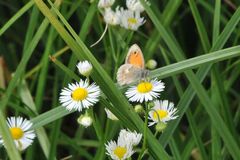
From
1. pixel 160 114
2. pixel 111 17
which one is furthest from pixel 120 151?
pixel 111 17

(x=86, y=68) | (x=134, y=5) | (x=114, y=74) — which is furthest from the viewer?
(x=134, y=5)

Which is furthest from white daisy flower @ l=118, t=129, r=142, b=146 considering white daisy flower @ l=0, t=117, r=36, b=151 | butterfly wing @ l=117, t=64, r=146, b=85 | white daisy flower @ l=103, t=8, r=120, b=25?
white daisy flower @ l=103, t=8, r=120, b=25

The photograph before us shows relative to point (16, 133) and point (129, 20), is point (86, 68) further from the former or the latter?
point (129, 20)

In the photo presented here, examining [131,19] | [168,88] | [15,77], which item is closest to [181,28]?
[168,88]

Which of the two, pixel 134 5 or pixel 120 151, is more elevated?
pixel 134 5

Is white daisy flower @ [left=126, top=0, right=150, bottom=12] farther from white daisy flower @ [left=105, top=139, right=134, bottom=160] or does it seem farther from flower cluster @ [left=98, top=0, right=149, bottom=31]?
white daisy flower @ [left=105, top=139, right=134, bottom=160]

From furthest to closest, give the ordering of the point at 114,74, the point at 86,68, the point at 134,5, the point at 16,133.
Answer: the point at 134,5
the point at 114,74
the point at 16,133
the point at 86,68

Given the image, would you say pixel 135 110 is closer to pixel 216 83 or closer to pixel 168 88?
pixel 216 83
